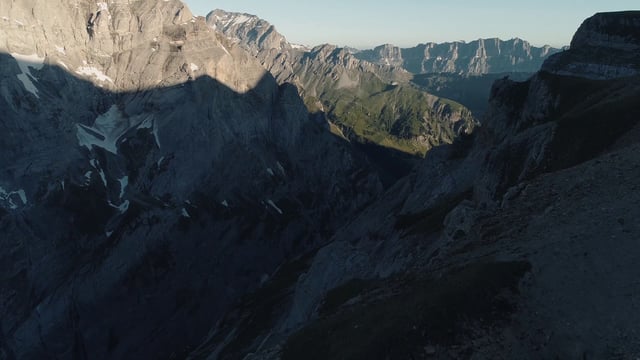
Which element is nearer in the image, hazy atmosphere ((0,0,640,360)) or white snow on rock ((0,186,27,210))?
hazy atmosphere ((0,0,640,360))

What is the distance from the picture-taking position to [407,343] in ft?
81.3

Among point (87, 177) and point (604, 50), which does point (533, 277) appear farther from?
point (87, 177)

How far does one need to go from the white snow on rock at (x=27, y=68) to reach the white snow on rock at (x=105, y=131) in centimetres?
1586

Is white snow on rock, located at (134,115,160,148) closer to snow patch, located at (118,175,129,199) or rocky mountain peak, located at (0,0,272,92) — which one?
rocky mountain peak, located at (0,0,272,92)

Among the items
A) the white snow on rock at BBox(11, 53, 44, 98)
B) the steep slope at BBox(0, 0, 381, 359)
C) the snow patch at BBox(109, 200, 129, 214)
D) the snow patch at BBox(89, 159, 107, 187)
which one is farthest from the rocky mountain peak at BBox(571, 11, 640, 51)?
the white snow on rock at BBox(11, 53, 44, 98)

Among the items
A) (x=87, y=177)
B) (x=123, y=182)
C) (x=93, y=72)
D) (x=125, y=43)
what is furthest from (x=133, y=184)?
(x=125, y=43)

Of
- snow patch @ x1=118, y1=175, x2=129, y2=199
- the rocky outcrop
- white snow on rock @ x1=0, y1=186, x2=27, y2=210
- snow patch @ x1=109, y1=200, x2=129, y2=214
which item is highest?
the rocky outcrop

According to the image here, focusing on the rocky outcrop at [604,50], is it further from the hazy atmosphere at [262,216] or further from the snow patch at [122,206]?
the snow patch at [122,206]

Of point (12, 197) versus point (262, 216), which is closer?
point (12, 197)

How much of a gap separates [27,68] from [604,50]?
146 m

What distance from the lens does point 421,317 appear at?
25391 mm

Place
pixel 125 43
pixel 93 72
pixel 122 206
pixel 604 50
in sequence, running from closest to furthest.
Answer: pixel 604 50, pixel 122 206, pixel 93 72, pixel 125 43

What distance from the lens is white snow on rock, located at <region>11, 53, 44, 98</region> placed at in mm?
147875

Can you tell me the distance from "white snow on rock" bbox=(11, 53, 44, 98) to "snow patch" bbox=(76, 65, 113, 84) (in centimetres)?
1279
